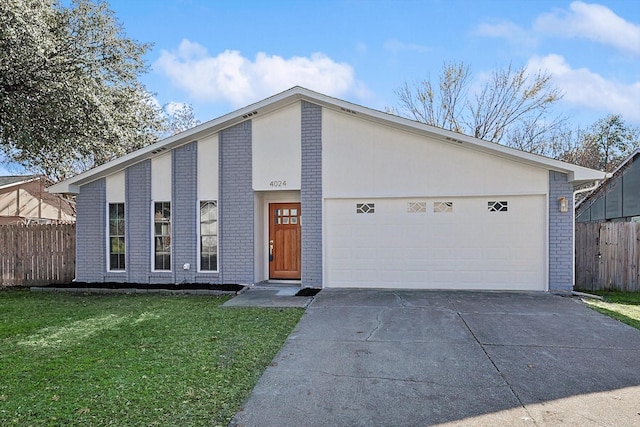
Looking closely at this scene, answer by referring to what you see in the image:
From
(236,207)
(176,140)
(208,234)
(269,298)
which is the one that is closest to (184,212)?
(208,234)

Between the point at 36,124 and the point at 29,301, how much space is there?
4.46 metres

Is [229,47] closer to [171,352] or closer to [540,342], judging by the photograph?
[171,352]

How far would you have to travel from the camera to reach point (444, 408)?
360 cm

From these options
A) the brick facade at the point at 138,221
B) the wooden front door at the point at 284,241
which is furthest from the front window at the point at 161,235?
the wooden front door at the point at 284,241

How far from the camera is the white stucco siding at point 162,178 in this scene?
10.3 metres

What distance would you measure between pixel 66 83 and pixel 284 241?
672 centimetres

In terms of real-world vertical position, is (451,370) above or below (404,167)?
below

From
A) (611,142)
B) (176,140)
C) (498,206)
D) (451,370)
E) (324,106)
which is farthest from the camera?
(611,142)

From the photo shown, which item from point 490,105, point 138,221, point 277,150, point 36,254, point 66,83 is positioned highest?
point 490,105

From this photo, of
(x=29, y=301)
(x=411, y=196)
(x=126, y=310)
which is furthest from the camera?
(x=411, y=196)

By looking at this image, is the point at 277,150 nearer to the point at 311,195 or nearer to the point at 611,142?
the point at 311,195

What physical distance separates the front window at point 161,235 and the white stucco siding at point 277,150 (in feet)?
8.25

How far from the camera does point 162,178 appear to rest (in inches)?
406

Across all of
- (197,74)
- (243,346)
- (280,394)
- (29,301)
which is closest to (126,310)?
(29,301)
